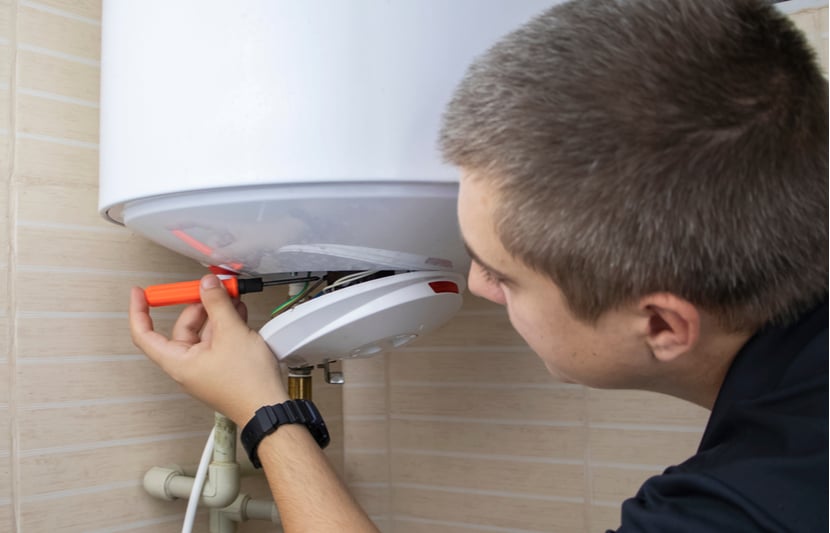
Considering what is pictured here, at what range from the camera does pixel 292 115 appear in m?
0.70

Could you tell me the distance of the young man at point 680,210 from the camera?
566 millimetres

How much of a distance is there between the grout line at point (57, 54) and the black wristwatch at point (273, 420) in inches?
19.4

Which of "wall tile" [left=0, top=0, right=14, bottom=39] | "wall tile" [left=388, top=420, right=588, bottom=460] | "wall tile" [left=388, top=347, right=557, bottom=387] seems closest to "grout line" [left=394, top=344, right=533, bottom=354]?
"wall tile" [left=388, top=347, right=557, bottom=387]

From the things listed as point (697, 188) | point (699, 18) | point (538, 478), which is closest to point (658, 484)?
point (697, 188)

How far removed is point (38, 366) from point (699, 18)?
766 mm

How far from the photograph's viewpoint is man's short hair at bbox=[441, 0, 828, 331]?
1.86 feet

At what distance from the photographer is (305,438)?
0.81 m

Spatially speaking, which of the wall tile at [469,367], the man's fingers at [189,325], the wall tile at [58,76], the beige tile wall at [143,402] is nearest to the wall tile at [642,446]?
the beige tile wall at [143,402]

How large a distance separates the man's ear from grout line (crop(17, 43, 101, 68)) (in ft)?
2.41

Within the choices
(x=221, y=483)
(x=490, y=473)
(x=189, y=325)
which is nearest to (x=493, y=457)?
(x=490, y=473)

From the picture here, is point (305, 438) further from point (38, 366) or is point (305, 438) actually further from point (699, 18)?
point (699, 18)

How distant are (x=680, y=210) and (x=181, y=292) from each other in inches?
20.6

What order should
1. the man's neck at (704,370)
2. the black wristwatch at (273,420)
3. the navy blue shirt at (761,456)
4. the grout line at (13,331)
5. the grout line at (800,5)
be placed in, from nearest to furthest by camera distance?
1. the navy blue shirt at (761,456)
2. the man's neck at (704,370)
3. the black wristwatch at (273,420)
4. the grout line at (13,331)
5. the grout line at (800,5)

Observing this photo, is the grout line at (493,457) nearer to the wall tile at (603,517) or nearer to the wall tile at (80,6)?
the wall tile at (603,517)
